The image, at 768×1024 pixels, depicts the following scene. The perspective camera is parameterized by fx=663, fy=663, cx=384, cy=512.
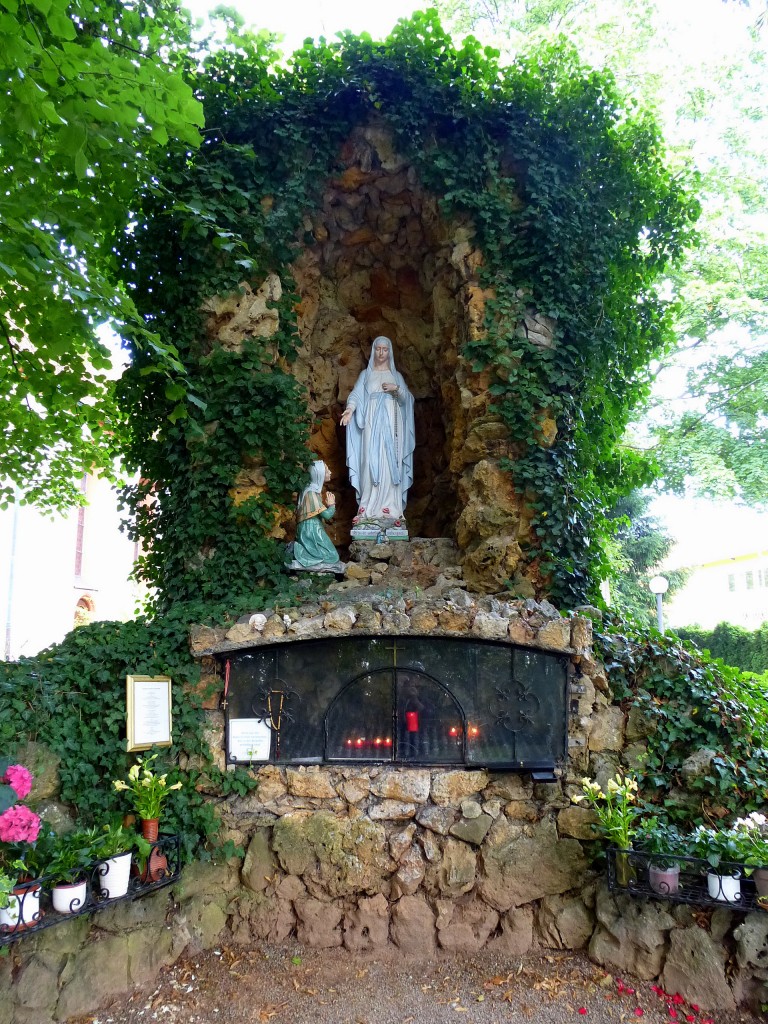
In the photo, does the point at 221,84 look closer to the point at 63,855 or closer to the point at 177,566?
the point at 177,566

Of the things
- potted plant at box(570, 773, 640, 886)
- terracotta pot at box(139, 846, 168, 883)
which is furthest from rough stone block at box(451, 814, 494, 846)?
terracotta pot at box(139, 846, 168, 883)

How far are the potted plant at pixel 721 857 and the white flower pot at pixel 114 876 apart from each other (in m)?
3.34

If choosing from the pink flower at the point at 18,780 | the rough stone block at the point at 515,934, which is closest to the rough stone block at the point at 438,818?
the rough stone block at the point at 515,934

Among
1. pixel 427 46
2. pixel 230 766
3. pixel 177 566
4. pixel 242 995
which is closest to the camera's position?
pixel 242 995

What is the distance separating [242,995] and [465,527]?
3796mm

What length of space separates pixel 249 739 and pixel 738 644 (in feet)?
37.3

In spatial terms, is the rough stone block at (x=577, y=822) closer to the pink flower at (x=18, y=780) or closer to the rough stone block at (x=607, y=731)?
the rough stone block at (x=607, y=731)

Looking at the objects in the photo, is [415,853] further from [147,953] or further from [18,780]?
[18,780]

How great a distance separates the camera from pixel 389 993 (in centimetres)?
415

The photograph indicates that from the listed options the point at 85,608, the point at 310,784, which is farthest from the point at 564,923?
the point at 85,608

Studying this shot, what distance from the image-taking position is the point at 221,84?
630 centimetres

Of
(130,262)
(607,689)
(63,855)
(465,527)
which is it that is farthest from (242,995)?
(130,262)

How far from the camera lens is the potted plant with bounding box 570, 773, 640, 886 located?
13.5 feet

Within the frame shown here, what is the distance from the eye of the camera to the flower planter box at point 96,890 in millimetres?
3382
